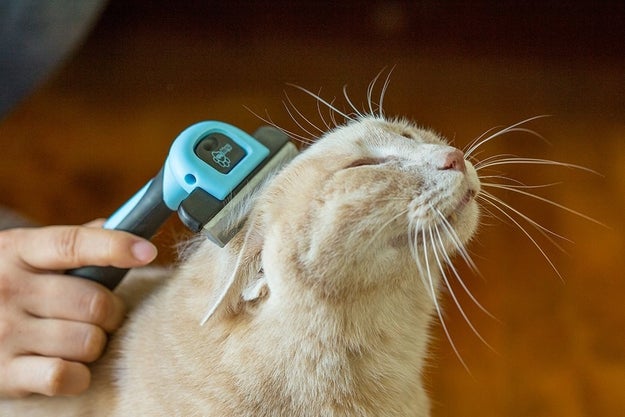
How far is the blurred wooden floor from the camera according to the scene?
120 centimetres

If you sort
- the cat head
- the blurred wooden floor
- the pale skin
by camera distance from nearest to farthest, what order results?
1. the cat head
2. the pale skin
3. the blurred wooden floor

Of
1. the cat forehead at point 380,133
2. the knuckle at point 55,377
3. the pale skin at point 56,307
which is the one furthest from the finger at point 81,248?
the cat forehead at point 380,133

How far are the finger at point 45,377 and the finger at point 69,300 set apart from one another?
0.05m

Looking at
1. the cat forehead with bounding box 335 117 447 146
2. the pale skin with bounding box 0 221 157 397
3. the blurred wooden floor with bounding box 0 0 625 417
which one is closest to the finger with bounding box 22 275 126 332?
the pale skin with bounding box 0 221 157 397

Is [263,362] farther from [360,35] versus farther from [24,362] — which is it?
[360,35]

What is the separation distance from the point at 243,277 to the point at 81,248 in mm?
186

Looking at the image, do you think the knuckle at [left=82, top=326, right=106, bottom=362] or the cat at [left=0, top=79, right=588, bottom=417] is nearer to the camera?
the cat at [left=0, top=79, right=588, bottom=417]

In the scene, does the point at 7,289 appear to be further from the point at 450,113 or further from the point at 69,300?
the point at 450,113

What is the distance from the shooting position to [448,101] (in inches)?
61.4

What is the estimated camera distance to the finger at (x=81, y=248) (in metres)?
0.71

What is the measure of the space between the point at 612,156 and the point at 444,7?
1.77 feet

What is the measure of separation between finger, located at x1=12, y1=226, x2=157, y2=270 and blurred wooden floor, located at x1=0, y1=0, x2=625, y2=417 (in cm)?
42

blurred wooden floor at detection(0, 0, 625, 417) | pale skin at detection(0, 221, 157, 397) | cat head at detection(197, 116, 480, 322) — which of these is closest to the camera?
cat head at detection(197, 116, 480, 322)

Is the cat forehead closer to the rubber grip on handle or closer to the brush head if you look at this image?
the brush head
